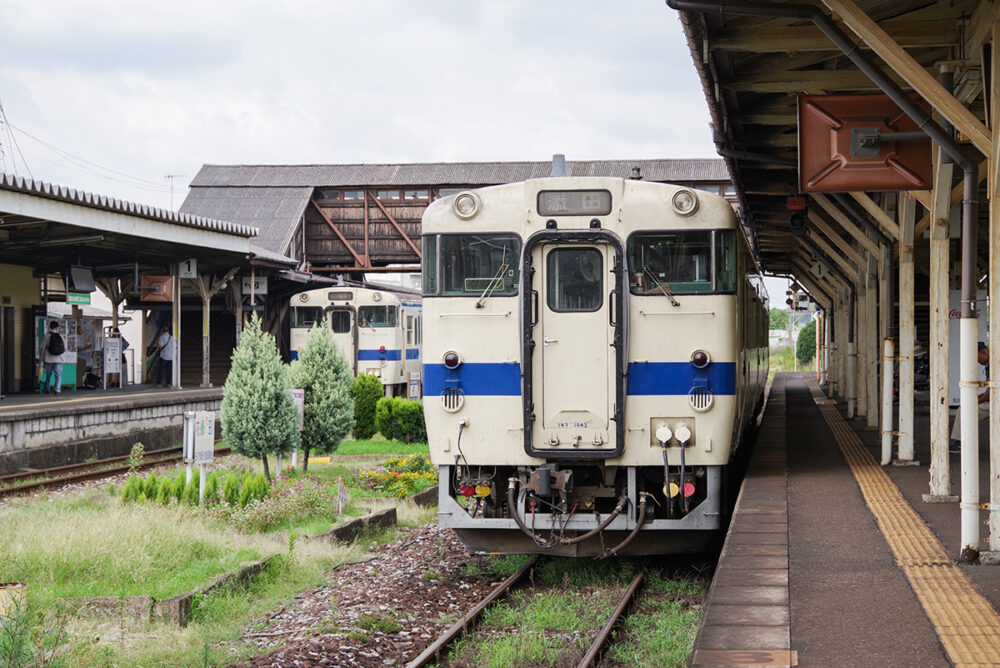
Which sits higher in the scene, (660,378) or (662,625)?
(660,378)

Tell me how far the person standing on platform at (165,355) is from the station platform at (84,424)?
10.9ft

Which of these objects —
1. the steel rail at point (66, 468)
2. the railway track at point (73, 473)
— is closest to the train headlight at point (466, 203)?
the railway track at point (73, 473)

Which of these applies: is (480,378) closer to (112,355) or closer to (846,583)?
(846,583)

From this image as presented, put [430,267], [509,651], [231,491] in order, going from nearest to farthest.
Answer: [509,651] < [430,267] < [231,491]

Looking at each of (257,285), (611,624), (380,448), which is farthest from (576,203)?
(257,285)

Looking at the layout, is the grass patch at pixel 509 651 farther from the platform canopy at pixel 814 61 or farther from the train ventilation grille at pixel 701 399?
the platform canopy at pixel 814 61

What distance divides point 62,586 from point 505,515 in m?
3.23

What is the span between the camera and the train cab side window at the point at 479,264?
820 cm

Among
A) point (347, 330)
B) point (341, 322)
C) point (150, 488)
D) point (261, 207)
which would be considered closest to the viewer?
point (150, 488)

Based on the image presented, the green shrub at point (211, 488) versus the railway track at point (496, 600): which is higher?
the green shrub at point (211, 488)

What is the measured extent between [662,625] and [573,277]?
8.57 ft

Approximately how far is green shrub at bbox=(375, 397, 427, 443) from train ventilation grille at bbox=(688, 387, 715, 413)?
37.2 ft

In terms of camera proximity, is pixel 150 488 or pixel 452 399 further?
pixel 150 488

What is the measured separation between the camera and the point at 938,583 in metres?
5.62
